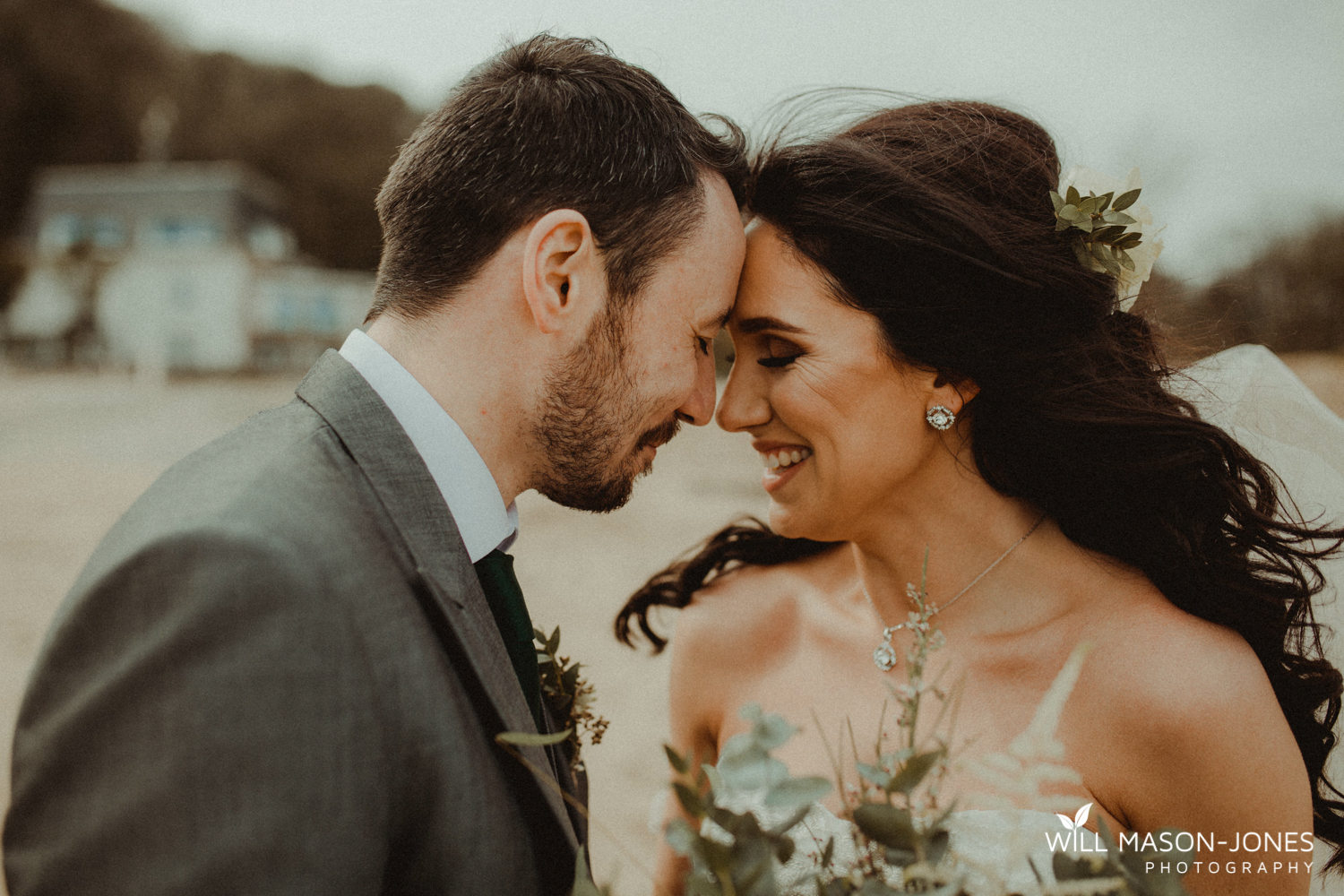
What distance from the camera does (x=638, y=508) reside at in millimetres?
15203

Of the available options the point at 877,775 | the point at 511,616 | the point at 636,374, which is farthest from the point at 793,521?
the point at 877,775

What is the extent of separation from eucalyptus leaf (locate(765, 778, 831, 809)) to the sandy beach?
169 millimetres

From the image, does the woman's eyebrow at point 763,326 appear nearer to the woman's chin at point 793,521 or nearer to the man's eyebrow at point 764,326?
the man's eyebrow at point 764,326

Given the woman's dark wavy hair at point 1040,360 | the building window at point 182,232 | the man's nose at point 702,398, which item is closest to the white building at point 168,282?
the building window at point 182,232

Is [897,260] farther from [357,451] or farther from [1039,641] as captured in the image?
[357,451]

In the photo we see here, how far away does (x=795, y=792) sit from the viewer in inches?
37.1

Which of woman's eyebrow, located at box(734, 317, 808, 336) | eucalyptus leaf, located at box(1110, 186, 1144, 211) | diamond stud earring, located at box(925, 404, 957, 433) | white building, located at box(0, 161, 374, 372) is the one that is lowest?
white building, located at box(0, 161, 374, 372)

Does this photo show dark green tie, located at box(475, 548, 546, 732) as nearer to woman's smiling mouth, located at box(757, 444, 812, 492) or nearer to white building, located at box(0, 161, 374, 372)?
woman's smiling mouth, located at box(757, 444, 812, 492)

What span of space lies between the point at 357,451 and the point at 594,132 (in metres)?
1.01

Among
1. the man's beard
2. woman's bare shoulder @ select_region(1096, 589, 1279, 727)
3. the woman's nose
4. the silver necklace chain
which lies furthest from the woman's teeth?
woman's bare shoulder @ select_region(1096, 589, 1279, 727)

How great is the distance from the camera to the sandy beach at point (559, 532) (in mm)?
6551

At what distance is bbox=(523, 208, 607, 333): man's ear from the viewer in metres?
1.99

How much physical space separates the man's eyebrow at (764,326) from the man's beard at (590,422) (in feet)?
1.50

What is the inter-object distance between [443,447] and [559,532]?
456 inches
